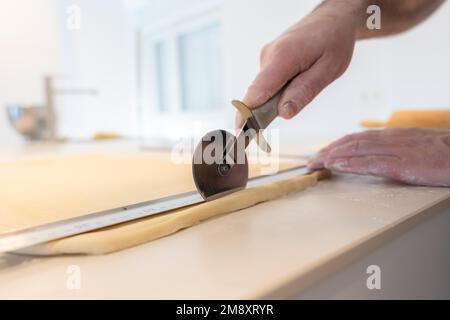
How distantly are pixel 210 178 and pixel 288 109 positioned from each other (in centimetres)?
16

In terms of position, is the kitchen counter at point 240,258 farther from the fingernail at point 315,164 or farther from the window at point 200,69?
the window at point 200,69

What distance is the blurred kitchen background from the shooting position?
2105 mm

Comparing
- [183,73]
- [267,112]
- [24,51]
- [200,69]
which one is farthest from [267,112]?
[183,73]

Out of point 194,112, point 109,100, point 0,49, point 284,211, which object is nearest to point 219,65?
point 194,112

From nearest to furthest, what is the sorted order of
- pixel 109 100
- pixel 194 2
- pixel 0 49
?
pixel 0 49 < pixel 109 100 < pixel 194 2

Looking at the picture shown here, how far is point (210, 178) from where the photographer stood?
454mm

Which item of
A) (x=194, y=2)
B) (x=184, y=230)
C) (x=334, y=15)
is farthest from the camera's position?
(x=194, y=2)

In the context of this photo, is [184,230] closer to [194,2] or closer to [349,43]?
[349,43]

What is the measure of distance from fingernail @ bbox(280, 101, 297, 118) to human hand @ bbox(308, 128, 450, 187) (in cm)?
13

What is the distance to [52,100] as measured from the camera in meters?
1.84

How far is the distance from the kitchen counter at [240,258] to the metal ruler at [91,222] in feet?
0.05

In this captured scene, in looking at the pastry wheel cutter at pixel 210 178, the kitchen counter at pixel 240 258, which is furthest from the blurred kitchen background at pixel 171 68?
the kitchen counter at pixel 240 258

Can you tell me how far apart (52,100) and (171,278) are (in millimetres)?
1805
